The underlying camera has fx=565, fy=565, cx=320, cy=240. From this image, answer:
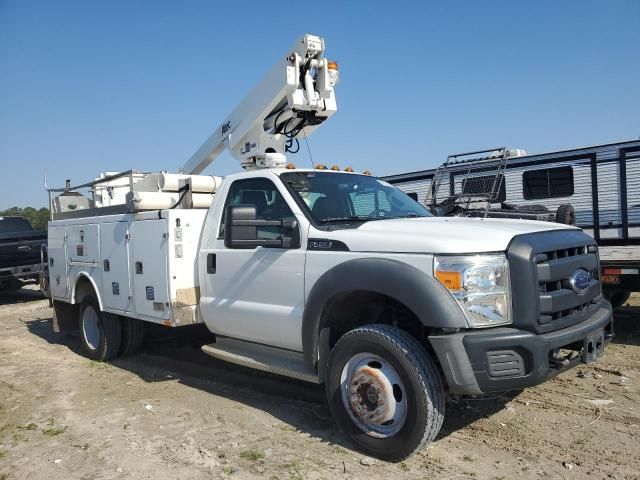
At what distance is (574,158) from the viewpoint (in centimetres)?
884

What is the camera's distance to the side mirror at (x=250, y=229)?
14.1 feet

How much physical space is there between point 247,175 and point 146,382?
255 centimetres

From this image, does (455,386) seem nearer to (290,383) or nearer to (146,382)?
(290,383)

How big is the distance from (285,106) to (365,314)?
333 centimetres

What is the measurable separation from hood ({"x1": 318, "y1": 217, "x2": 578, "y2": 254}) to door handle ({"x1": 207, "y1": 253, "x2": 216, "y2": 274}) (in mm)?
1264

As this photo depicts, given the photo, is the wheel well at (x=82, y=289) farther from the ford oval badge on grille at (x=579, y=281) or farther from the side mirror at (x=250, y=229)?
the ford oval badge on grille at (x=579, y=281)

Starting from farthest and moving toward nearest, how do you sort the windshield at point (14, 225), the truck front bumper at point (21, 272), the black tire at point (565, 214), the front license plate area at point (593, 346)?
the windshield at point (14, 225) → the truck front bumper at point (21, 272) → the black tire at point (565, 214) → the front license plate area at point (593, 346)

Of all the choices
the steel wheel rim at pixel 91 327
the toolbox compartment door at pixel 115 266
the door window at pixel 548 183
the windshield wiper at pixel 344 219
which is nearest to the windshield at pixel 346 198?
the windshield wiper at pixel 344 219

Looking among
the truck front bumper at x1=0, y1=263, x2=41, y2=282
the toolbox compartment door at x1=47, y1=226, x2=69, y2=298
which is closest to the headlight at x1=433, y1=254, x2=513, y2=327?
the toolbox compartment door at x1=47, y1=226, x2=69, y2=298

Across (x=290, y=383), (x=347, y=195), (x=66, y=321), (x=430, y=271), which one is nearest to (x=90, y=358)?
(x=66, y=321)

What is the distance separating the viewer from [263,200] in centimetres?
491

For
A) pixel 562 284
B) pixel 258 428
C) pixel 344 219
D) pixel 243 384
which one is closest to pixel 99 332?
pixel 243 384

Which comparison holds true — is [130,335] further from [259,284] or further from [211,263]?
[259,284]

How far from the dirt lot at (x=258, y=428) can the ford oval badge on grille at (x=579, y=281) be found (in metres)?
1.09
